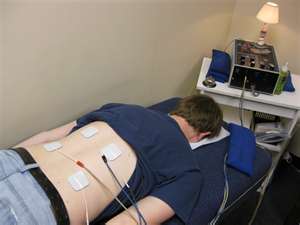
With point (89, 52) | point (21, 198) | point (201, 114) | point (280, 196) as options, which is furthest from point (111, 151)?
point (280, 196)

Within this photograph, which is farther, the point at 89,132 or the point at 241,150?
the point at 241,150

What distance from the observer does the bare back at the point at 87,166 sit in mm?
1220

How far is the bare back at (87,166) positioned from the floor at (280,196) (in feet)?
3.80

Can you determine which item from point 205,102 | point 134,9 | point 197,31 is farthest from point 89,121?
point 197,31

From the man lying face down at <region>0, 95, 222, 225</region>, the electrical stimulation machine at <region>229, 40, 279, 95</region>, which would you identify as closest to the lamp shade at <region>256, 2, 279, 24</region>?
the electrical stimulation machine at <region>229, 40, 279, 95</region>

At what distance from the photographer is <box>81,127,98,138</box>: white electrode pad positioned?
138 centimetres

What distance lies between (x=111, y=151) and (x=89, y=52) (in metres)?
0.63

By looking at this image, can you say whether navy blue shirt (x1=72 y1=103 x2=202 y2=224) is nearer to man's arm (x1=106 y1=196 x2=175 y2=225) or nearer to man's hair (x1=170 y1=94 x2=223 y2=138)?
man's arm (x1=106 y1=196 x2=175 y2=225)

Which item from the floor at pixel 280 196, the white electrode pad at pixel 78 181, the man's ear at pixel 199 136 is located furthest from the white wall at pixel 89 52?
the floor at pixel 280 196

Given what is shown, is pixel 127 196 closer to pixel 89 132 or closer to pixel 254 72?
pixel 89 132

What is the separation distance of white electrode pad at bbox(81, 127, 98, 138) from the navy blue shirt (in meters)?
0.07

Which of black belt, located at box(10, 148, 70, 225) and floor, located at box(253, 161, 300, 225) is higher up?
black belt, located at box(10, 148, 70, 225)

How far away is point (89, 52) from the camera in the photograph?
1.75 metres

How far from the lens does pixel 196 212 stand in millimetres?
1435
